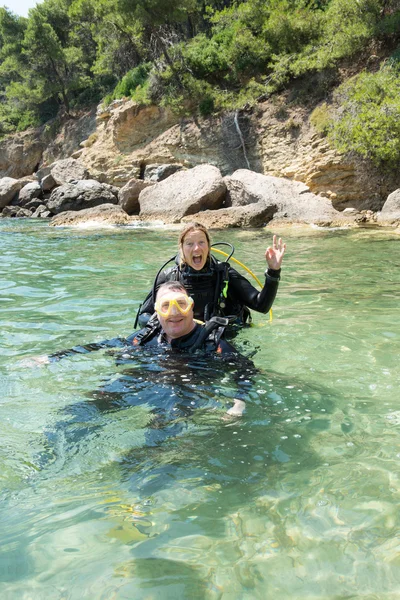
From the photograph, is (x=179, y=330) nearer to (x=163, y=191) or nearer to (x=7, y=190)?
(x=163, y=191)

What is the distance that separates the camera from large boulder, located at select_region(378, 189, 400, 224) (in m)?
13.9

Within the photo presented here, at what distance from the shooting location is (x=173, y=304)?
3.50 meters

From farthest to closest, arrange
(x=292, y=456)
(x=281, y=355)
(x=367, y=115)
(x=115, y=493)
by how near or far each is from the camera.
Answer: (x=367, y=115) → (x=281, y=355) → (x=292, y=456) → (x=115, y=493)

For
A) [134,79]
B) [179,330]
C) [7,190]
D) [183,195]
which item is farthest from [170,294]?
[134,79]

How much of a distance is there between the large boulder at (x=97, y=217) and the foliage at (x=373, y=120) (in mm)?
7451

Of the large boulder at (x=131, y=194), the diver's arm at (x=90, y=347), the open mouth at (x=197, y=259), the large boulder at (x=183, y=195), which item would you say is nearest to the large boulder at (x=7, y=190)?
the large boulder at (x=131, y=194)

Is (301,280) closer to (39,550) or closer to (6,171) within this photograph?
(39,550)

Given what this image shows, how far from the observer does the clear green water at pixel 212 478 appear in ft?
5.97

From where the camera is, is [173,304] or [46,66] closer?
[173,304]

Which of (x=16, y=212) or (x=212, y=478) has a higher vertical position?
(x=16, y=212)

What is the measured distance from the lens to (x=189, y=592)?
174 cm

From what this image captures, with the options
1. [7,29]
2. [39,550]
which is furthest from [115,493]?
[7,29]

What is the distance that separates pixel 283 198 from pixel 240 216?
77.4 inches

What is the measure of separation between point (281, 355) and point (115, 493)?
2.38m
